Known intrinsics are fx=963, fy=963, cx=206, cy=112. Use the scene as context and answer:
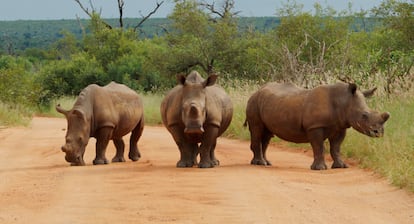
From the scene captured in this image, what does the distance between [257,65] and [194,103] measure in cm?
2008

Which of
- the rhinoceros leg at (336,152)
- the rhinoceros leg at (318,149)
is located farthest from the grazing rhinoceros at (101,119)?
the rhinoceros leg at (336,152)

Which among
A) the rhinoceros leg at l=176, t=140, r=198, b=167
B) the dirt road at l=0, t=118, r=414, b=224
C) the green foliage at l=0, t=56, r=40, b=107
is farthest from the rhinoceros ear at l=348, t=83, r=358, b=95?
the green foliage at l=0, t=56, r=40, b=107

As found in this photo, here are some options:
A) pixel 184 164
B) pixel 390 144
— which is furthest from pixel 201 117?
pixel 390 144

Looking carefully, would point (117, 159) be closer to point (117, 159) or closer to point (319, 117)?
point (117, 159)

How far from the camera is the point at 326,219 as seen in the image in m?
8.52

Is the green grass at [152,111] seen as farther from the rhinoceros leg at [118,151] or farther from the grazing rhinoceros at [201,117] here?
the grazing rhinoceros at [201,117]

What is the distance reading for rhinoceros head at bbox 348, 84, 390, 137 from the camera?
13369 millimetres

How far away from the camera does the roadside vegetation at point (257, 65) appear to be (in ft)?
55.7

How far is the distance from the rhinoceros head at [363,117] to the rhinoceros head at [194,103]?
2.00 m

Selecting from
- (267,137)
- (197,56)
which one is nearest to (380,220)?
(267,137)

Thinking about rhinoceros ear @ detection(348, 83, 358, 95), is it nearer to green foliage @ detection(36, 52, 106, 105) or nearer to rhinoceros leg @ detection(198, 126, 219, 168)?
rhinoceros leg @ detection(198, 126, 219, 168)

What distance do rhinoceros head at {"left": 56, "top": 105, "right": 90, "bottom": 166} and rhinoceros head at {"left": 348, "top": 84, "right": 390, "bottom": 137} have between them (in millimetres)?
4005

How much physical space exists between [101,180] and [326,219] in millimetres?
4091

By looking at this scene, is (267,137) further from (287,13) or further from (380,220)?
(287,13)
